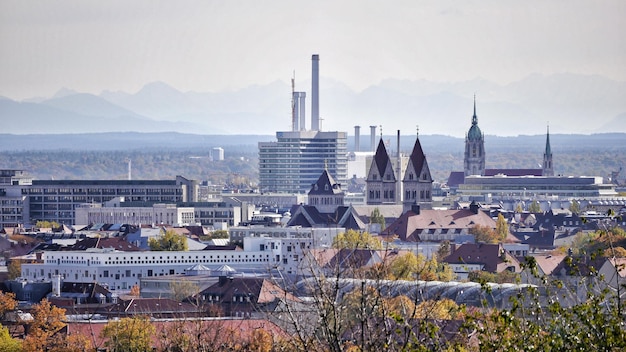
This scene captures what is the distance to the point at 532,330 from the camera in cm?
2272

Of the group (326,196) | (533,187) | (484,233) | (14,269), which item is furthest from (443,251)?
(533,187)

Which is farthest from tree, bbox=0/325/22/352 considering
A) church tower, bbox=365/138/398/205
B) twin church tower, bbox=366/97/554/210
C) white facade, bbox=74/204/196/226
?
white facade, bbox=74/204/196/226

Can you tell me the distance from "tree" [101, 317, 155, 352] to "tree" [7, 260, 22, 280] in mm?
35623

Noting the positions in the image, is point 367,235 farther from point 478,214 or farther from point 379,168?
point 379,168

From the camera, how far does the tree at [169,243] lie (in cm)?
10038

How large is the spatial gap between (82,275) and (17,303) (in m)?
20.3

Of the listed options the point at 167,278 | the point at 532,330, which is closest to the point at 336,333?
the point at 532,330

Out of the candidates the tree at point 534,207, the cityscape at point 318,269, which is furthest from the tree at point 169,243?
the tree at point 534,207

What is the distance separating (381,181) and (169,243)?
36.6 m

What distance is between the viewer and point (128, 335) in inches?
1810

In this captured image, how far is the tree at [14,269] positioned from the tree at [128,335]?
35.6 metres

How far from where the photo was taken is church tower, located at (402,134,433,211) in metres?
132

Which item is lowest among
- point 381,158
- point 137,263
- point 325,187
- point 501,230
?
point 137,263

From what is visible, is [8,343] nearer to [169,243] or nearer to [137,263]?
[137,263]
